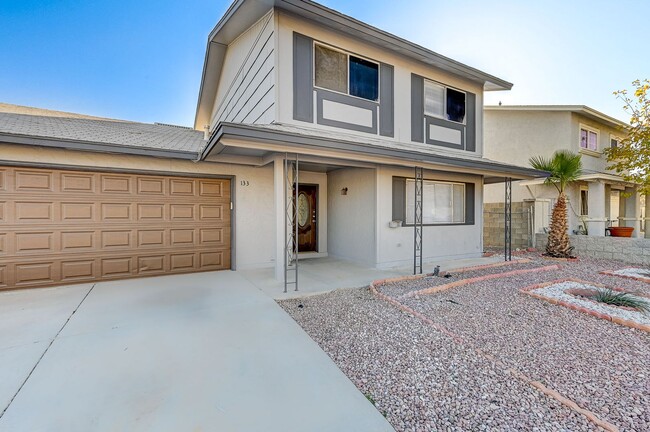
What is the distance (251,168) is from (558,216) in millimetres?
10030

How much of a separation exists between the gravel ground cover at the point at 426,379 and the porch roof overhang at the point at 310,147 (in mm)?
2909

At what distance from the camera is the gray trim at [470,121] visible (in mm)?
9436

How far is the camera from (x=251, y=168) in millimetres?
7473

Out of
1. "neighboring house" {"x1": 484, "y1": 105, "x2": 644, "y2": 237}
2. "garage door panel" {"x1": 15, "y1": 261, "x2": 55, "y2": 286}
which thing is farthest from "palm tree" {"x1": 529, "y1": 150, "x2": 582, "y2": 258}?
"garage door panel" {"x1": 15, "y1": 261, "x2": 55, "y2": 286}

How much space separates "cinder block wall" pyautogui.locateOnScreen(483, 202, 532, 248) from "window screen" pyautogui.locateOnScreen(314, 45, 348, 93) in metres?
9.08

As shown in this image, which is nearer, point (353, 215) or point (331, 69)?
point (331, 69)

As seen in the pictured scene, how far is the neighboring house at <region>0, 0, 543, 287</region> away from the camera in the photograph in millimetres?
5613

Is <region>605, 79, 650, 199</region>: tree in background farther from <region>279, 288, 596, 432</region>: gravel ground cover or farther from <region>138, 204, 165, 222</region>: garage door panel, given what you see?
<region>138, 204, 165, 222</region>: garage door panel

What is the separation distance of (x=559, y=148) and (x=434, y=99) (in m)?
8.32

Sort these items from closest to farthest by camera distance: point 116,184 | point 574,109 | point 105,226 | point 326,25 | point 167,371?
point 167,371, point 105,226, point 116,184, point 326,25, point 574,109

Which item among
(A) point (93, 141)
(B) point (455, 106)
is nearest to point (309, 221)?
(A) point (93, 141)

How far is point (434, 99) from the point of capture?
29.0 feet

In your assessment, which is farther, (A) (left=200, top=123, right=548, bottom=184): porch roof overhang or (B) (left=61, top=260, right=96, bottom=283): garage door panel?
(B) (left=61, top=260, right=96, bottom=283): garage door panel

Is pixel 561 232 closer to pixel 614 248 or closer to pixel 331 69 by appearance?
pixel 614 248
